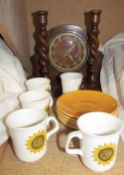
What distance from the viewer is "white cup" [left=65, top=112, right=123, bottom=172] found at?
0.45 metres

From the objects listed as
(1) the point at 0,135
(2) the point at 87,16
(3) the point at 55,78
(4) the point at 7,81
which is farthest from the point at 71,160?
(2) the point at 87,16

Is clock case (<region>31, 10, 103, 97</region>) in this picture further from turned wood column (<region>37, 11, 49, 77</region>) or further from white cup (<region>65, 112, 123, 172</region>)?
white cup (<region>65, 112, 123, 172</region>)

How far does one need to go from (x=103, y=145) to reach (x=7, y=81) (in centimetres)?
38

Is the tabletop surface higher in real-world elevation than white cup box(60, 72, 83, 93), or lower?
lower

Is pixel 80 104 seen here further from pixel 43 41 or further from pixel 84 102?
pixel 43 41

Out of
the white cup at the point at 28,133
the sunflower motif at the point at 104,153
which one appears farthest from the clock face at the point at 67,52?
the sunflower motif at the point at 104,153

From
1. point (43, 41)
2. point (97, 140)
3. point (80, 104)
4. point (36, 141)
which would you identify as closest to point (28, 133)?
point (36, 141)

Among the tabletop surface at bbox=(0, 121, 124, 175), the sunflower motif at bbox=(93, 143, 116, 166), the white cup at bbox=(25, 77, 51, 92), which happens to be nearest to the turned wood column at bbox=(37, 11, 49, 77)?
the white cup at bbox=(25, 77, 51, 92)

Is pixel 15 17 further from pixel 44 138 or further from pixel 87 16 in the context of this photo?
pixel 44 138

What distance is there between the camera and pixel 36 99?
66cm

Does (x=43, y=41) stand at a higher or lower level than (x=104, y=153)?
higher

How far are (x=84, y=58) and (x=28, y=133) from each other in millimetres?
541

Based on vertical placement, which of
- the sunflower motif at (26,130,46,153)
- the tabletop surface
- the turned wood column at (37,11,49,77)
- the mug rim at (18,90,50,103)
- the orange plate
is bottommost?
the tabletop surface

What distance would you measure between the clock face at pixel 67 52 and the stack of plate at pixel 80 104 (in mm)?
242
